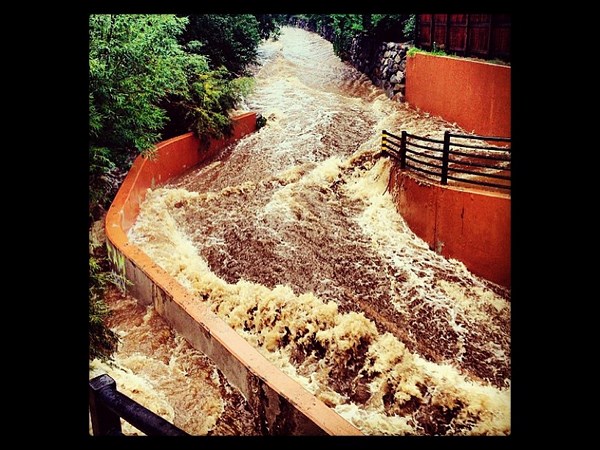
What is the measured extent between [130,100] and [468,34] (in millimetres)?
8009

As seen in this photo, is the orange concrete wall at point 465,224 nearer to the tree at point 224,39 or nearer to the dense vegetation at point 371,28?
the tree at point 224,39

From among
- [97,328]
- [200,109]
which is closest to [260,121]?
[200,109]

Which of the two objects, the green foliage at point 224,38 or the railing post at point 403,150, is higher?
the green foliage at point 224,38

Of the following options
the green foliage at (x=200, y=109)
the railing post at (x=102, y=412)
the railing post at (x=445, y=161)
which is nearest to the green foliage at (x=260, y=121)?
the green foliage at (x=200, y=109)

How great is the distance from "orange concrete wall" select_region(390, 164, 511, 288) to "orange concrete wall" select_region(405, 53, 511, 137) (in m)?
2.72

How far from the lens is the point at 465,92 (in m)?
11.3

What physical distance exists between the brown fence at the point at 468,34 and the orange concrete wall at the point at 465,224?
184 inches

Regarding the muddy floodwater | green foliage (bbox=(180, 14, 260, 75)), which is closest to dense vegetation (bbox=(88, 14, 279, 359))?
the muddy floodwater

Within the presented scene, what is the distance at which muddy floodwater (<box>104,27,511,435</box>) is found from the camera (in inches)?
210

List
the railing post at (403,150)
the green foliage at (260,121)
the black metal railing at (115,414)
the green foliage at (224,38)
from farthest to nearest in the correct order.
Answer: the green foliage at (224,38) → the green foliage at (260,121) → the railing post at (403,150) → the black metal railing at (115,414)

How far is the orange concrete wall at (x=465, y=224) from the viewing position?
6945 millimetres
